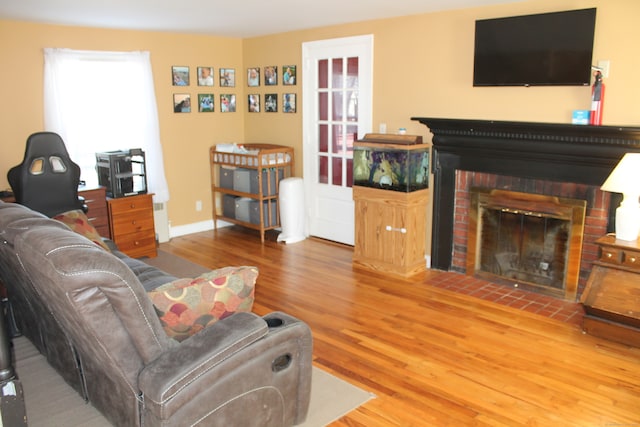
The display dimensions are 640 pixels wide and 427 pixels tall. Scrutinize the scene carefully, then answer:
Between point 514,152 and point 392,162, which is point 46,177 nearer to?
point 392,162

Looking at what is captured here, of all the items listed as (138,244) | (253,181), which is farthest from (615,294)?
(138,244)

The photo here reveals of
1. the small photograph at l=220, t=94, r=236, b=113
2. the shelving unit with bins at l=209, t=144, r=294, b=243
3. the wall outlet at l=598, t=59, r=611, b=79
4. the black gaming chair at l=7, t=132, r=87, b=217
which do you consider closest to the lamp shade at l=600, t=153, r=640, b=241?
the wall outlet at l=598, t=59, r=611, b=79

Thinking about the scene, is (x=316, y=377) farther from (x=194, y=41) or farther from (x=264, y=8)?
(x=194, y=41)

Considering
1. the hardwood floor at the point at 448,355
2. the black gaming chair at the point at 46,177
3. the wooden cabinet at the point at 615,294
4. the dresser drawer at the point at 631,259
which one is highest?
the black gaming chair at the point at 46,177

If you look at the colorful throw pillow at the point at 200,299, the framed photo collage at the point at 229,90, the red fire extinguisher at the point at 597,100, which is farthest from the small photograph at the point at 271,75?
the colorful throw pillow at the point at 200,299

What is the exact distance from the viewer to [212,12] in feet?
15.0

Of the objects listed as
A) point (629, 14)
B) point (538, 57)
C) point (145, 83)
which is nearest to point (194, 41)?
point (145, 83)

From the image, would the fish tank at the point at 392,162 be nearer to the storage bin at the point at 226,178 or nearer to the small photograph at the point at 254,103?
the storage bin at the point at 226,178

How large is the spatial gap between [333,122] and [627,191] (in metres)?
3.04

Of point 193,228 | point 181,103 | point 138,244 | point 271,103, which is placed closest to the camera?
point 138,244

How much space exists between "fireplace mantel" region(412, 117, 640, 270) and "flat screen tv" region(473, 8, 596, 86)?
36cm

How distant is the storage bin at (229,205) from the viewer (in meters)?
6.34

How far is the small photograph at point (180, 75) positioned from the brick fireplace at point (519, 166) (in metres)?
2.89

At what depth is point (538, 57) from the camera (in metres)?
4.01
